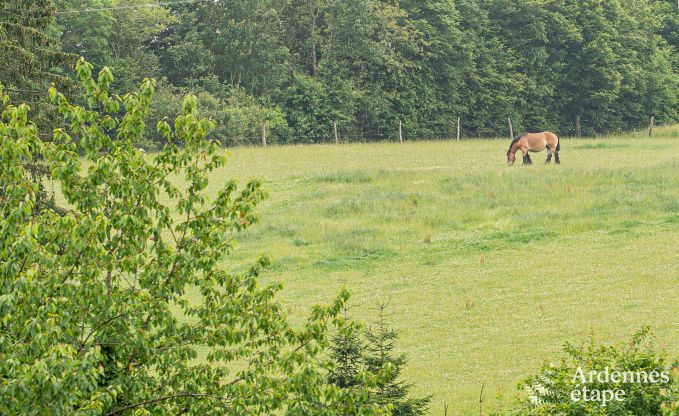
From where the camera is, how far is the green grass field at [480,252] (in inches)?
673

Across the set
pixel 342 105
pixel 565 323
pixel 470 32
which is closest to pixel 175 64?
pixel 342 105

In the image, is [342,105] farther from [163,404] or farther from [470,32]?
[163,404]

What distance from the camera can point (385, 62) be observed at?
62406 millimetres

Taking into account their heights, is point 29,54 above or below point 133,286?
above

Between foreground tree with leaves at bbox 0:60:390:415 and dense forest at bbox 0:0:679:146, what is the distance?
42.7m

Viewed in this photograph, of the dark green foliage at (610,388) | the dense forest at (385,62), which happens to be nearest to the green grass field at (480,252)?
the dark green foliage at (610,388)

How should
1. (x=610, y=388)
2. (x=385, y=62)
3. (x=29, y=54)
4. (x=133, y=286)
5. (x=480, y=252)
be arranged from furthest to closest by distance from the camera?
(x=385, y=62) < (x=480, y=252) < (x=29, y=54) < (x=610, y=388) < (x=133, y=286)

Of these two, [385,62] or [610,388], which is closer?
[610,388]

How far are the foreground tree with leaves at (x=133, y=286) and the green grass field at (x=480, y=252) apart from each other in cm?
140

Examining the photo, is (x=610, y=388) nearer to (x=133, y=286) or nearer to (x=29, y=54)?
(x=133, y=286)

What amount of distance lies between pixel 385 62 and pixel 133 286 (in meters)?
55.0

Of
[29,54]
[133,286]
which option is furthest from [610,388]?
[29,54]

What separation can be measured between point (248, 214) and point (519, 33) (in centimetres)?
6378

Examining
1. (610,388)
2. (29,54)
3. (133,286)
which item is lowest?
(610,388)
